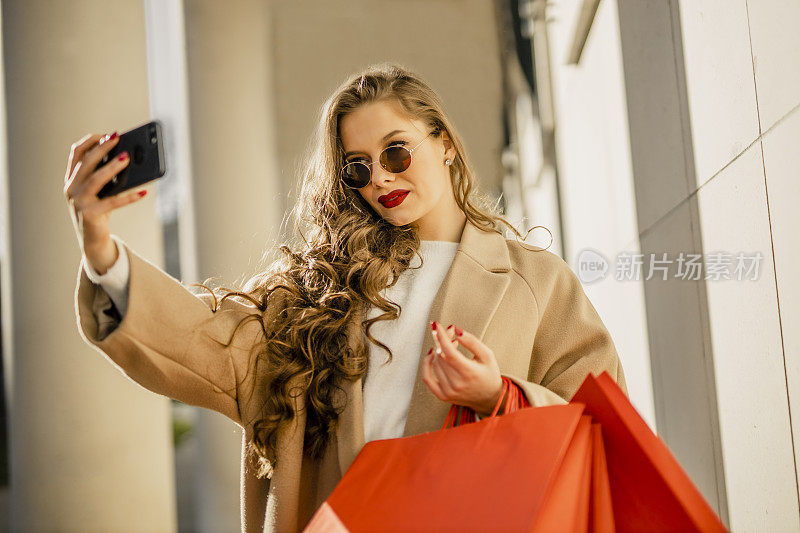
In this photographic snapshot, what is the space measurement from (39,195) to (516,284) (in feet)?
14.2

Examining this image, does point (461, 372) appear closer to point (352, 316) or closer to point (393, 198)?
point (352, 316)

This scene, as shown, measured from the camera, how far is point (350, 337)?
254 cm

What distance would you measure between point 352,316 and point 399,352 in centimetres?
19

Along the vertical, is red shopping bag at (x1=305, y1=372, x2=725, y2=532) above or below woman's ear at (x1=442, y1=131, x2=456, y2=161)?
below

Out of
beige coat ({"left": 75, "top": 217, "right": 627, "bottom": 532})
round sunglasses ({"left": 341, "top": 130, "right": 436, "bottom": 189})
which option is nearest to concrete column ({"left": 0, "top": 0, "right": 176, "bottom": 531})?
beige coat ({"left": 75, "top": 217, "right": 627, "bottom": 532})

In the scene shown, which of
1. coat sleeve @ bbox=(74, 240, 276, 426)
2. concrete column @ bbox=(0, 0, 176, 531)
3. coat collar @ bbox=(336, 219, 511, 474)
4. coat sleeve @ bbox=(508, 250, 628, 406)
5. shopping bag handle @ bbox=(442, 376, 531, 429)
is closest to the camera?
shopping bag handle @ bbox=(442, 376, 531, 429)

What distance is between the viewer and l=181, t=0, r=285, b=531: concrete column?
9.95 meters

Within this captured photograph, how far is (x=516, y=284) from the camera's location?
2635 mm

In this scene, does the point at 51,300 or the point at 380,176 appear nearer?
the point at 380,176

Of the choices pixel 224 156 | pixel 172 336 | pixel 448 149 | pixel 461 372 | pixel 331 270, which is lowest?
pixel 461 372

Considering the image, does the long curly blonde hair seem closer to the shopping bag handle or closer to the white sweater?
the white sweater

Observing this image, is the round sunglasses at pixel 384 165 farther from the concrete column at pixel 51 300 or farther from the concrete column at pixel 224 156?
the concrete column at pixel 224 156

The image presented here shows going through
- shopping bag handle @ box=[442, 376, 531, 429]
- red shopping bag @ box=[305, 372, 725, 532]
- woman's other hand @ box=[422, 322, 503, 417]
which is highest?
woman's other hand @ box=[422, 322, 503, 417]

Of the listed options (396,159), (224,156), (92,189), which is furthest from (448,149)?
(224,156)
